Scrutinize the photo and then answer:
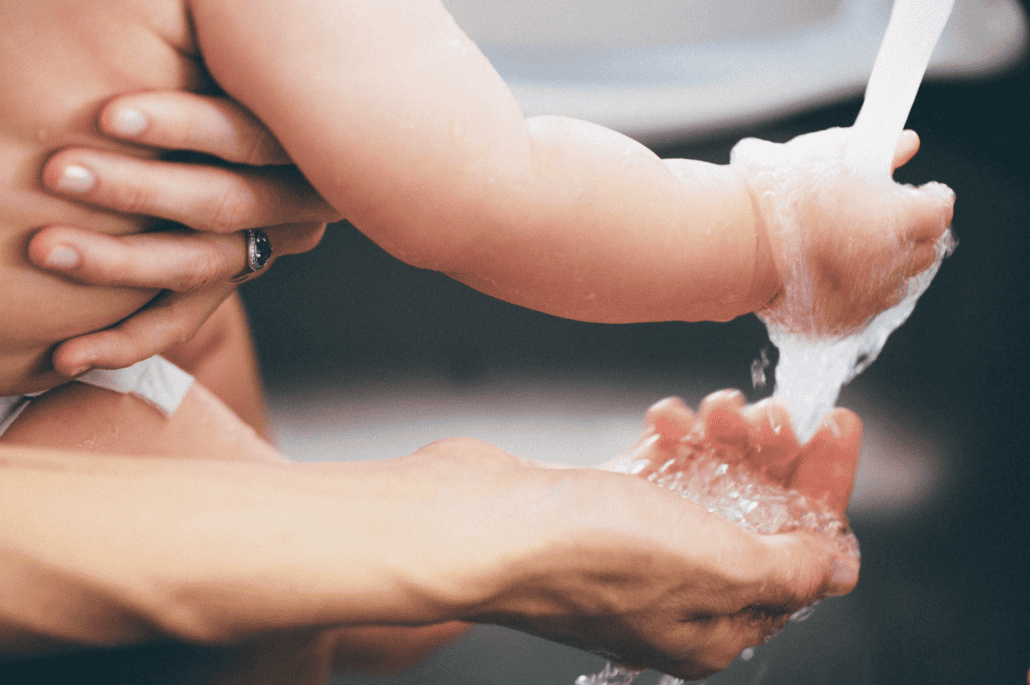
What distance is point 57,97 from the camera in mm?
459

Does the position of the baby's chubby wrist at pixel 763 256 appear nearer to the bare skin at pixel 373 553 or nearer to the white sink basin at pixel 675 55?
the bare skin at pixel 373 553

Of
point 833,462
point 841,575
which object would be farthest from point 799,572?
point 833,462

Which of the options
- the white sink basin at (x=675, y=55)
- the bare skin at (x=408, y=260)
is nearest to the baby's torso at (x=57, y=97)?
the bare skin at (x=408, y=260)

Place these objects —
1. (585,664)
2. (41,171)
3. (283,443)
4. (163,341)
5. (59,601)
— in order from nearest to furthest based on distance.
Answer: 1. (59,601)
2. (41,171)
3. (163,341)
4. (585,664)
5. (283,443)

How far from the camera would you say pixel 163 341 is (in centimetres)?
58

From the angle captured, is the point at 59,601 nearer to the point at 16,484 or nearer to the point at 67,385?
the point at 16,484

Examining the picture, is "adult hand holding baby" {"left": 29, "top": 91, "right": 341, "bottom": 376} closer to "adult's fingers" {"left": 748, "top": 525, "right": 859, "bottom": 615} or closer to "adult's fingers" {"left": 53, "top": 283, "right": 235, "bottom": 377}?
A: "adult's fingers" {"left": 53, "top": 283, "right": 235, "bottom": 377}

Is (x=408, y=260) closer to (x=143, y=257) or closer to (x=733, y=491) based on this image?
(x=143, y=257)

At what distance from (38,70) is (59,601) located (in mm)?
297

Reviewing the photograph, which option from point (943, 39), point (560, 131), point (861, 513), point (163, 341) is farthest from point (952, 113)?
point (163, 341)

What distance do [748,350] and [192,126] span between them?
991mm

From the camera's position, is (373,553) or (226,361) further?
(226,361)

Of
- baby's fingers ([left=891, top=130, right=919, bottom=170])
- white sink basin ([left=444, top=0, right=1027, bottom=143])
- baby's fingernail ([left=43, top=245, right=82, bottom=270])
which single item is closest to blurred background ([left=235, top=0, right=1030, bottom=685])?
white sink basin ([left=444, top=0, right=1027, bottom=143])

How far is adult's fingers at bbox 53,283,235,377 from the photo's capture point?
52cm
